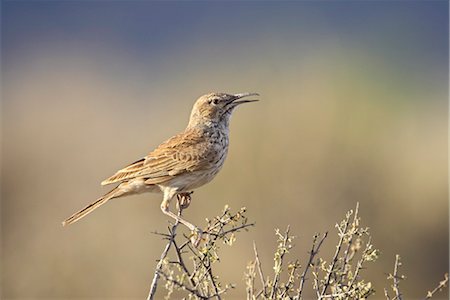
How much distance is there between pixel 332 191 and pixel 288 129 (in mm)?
1467

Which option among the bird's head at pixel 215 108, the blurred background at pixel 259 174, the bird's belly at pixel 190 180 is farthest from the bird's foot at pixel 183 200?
the blurred background at pixel 259 174

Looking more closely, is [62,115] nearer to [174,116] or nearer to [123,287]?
[174,116]

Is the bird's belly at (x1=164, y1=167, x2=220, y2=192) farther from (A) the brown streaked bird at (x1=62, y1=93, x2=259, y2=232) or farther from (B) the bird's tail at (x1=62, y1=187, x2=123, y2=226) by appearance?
(B) the bird's tail at (x1=62, y1=187, x2=123, y2=226)

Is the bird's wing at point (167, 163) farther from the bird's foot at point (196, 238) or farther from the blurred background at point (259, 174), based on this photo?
the blurred background at point (259, 174)

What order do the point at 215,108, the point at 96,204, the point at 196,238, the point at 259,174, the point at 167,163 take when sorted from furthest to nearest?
the point at 259,174 → the point at 215,108 → the point at 167,163 → the point at 96,204 → the point at 196,238

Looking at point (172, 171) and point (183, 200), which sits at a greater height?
point (172, 171)

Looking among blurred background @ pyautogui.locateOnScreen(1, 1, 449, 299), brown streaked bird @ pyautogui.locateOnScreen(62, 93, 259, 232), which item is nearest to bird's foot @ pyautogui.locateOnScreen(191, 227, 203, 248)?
brown streaked bird @ pyautogui.locateOnScreen(62, 93, 259, 232)

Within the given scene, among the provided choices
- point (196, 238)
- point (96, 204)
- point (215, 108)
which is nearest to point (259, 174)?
point (215, 108)

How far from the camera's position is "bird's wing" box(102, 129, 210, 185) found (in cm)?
674

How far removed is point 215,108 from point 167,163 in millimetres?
768

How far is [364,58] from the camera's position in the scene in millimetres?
17797

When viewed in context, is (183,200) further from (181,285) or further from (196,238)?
(181,285)

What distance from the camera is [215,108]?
737 centimetres

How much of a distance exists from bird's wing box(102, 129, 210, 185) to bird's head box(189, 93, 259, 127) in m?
0.38
